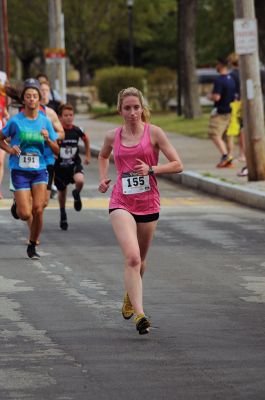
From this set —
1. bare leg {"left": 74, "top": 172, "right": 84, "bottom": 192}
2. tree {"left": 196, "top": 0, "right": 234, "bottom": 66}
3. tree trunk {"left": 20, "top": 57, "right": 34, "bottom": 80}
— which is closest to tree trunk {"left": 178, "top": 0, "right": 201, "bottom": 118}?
tree {"left": 196, "top": 0, "right": 234, "bottom": 66}

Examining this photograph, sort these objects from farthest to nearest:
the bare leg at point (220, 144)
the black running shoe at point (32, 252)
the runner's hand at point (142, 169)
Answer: the bare leg at point (220, 144), the black running shoe at point (32, 252), the runner's hand at point (142, 169)

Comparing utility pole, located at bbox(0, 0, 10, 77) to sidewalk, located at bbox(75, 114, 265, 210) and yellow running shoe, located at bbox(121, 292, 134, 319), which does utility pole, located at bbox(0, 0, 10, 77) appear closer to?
sidewalk, located at bbox(75, 114, 265, 210)

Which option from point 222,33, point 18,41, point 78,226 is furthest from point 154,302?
point 18,41

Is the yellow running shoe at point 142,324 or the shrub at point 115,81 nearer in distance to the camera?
the yellow running shoe at point 142,324

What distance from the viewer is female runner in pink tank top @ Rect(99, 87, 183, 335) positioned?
10.5 meters

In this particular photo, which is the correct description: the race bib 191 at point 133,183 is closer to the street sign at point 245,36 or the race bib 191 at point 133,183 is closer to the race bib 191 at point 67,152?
the race bib 191 at point 67,152

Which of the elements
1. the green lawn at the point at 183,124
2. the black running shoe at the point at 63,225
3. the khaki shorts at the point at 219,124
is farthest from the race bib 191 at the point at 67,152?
the green lawn at the point at 183,124

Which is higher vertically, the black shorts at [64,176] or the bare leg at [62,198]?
the black shorts at [64,176]

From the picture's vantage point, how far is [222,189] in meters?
23.1

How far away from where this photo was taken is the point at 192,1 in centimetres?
4681

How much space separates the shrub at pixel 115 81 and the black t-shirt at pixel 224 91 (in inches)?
1104

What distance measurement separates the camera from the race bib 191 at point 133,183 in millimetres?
10516

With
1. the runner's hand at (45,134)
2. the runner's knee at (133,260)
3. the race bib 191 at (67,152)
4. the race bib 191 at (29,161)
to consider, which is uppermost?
the runner's hand at (45,134)

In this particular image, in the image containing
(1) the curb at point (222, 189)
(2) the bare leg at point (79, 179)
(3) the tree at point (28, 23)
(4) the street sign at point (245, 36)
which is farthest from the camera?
(3) the tree at point (28, 23)
